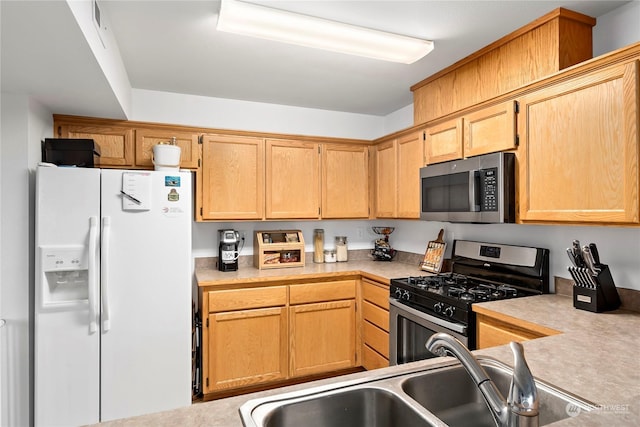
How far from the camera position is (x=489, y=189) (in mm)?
2119

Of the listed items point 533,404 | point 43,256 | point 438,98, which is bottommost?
point 533,404

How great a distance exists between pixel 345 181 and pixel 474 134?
1383mm

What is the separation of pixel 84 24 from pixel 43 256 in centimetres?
135

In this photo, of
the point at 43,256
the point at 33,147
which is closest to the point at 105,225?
the point at 43,256

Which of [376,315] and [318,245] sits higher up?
[318,245]

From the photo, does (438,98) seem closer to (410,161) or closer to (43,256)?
(410,161)

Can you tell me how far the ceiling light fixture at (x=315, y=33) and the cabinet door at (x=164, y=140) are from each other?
1225 mm

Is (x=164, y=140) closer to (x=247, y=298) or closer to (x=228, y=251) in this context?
(x=228, y=251)

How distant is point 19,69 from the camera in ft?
5.78

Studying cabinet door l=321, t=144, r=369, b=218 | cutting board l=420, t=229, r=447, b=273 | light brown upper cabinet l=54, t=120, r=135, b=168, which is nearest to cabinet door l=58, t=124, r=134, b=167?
light brown upper cabinet l=54, t=120, r=135, b=168

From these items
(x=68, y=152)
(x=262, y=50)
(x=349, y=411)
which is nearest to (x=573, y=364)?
(x=349, y=411)

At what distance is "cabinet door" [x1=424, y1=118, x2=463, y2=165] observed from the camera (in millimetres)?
2451

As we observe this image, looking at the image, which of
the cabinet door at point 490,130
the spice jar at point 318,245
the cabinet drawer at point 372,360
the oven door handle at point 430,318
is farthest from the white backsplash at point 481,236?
the cabinet drawer at point 372,360

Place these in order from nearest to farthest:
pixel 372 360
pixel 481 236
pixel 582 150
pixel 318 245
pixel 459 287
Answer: pixel 582 150
pixel 459 287
pixel 481 236
pixel 372 360
pixel 318 245
